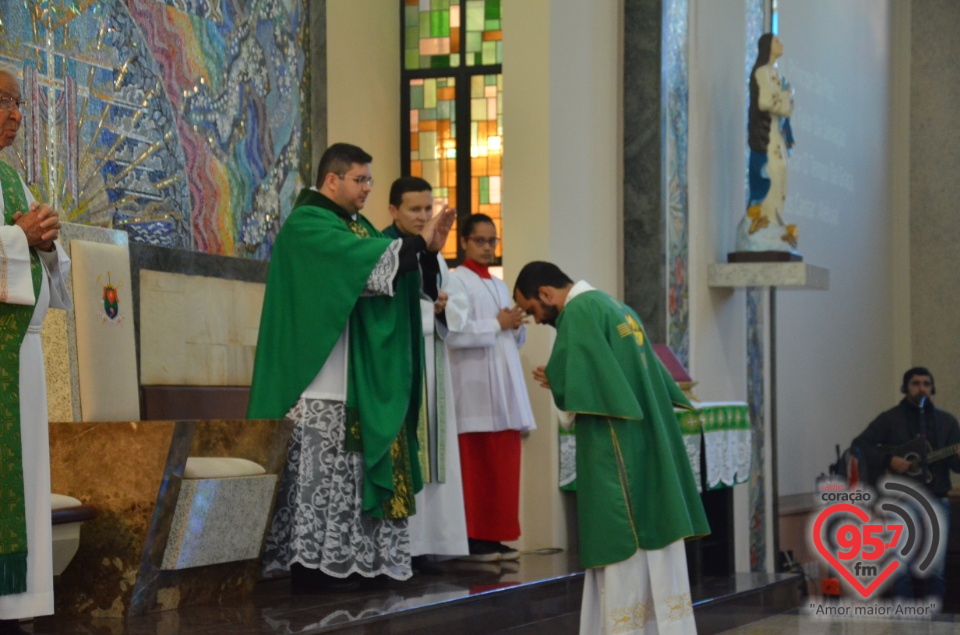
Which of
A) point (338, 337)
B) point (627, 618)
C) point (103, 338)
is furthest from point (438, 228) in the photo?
point (627, 618)

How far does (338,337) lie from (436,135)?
14.5 feet

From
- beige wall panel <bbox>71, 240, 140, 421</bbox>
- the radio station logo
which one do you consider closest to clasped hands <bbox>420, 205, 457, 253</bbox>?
beige wall panel <bbox>71, 240, 140, 421</bbox>

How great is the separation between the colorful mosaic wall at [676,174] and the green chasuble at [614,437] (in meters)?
3.84

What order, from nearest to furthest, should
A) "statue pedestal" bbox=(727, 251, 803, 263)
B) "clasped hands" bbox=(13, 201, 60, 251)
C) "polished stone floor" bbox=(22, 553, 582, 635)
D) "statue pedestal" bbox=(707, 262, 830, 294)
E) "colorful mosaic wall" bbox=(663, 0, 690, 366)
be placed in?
"clasped hands" bbox=(13, 201, 60, 251) < "polished stone floor" bbox=(22, 553, 582, 635) < "colorful mosaic wall" bbox=(663, 0, 690, 366) < "statue pedestal" bbox=(707, 262, 830, 294) < "statue pedestal" bbox=(727, 251, 803, 263)

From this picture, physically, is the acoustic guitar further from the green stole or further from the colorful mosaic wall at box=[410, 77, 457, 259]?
the green stole

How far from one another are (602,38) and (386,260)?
372 centimetres

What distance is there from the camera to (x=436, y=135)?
9.84 metres

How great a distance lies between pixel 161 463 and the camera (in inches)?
189

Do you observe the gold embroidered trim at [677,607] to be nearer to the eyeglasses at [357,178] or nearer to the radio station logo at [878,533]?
the eyeglasses at [357,178]

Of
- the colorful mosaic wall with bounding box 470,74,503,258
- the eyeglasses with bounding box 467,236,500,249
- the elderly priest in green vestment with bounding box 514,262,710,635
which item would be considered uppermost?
the colorful mosaic wall with bounding box 470,74,503,258

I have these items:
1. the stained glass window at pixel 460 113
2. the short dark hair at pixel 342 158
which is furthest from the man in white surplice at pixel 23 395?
the stained glass window at pixel 460 113

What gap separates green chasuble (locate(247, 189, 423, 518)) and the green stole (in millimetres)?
1462

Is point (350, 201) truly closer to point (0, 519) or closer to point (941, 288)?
point (0, 519)

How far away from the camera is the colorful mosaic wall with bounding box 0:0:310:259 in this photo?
5.72 m
